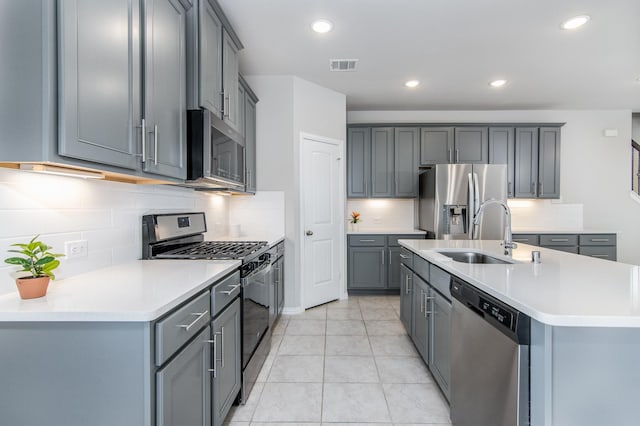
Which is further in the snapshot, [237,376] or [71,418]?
[237,376]

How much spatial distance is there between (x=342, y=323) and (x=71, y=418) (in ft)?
8.42

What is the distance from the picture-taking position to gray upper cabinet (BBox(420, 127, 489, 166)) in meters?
4.53

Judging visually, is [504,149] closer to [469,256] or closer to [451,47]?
[451,47]

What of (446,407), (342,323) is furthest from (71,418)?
(342,323)

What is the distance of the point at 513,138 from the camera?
4508 mm

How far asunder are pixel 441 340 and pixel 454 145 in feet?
11.2

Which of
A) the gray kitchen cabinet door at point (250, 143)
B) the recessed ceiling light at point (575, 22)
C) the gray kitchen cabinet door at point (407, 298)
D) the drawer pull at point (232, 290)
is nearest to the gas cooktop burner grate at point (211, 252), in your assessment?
the drawer pull at point (232, 290)

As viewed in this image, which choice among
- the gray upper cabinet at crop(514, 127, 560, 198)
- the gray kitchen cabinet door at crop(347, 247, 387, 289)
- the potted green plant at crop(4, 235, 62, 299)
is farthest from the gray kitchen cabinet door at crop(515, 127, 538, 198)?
the potted green plant at crop(4, 235, 62, 299)

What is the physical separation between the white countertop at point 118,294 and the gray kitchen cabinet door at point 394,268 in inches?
120

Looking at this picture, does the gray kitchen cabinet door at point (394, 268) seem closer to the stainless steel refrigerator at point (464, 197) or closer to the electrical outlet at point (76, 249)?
the stainless steel refrigerator at point (464, 197)

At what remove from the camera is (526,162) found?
14.8 feet

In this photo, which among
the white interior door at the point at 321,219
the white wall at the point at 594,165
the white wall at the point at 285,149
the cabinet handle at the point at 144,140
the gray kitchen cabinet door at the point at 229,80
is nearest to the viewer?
the cabinet handle at the point at 144,140

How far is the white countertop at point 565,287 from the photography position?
931 millimetres

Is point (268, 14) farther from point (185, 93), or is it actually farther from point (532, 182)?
point (532, 182)
